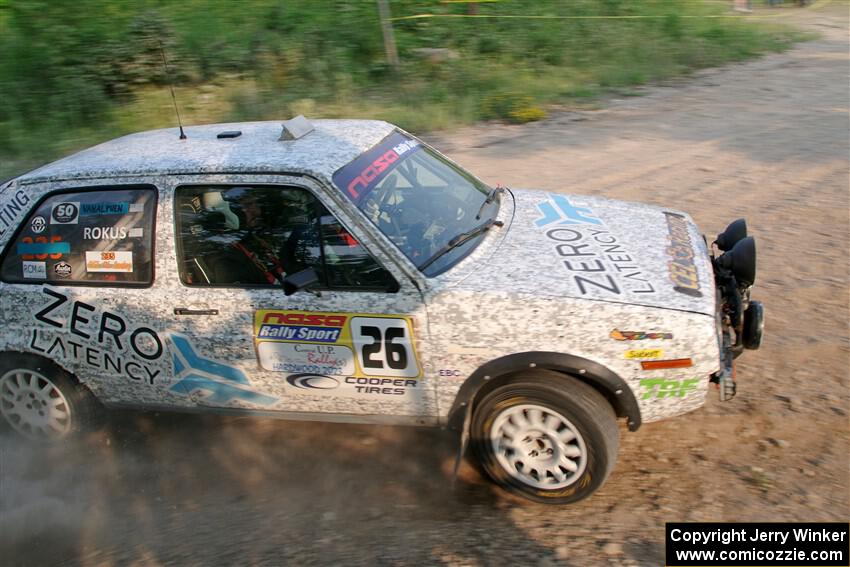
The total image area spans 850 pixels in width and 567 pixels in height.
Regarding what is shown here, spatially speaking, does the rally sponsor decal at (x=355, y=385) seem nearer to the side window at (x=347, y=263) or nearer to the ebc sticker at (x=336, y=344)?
the ebc sticker at (x=336, y=344)

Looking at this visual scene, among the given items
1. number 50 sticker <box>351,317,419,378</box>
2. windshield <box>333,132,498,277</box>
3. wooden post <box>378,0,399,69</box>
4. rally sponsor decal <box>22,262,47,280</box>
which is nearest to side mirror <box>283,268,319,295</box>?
number 50 sticker <box>351,317,419,378</box>

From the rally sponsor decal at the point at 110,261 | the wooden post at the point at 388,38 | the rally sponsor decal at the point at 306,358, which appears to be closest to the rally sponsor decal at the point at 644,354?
the rally sponsor decal at the point at 306,358

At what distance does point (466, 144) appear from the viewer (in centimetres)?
1035

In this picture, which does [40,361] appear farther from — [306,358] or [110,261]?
[306,358]

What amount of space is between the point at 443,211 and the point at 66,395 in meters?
2.42

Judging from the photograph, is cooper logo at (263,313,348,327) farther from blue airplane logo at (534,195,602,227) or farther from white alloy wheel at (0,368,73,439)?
white alloy wheel at (0,368,73,439)

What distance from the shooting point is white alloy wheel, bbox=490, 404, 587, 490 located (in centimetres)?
382

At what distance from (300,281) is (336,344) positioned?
38 centimetres

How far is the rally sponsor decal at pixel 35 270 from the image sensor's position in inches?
173

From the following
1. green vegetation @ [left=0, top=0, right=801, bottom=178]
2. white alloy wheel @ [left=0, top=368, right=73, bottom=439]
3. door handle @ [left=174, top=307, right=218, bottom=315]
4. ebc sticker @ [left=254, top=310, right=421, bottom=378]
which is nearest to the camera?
ebc sticker @ [left=254, top=310, right=421, bottom=378]

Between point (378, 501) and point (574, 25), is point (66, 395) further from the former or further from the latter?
point (574, 25)

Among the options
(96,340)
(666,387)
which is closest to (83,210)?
(96,340)

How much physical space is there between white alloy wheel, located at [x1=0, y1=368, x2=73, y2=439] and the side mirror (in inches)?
66.8

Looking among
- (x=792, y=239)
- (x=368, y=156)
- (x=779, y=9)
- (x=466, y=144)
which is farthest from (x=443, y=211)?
(x=779, y=9)
